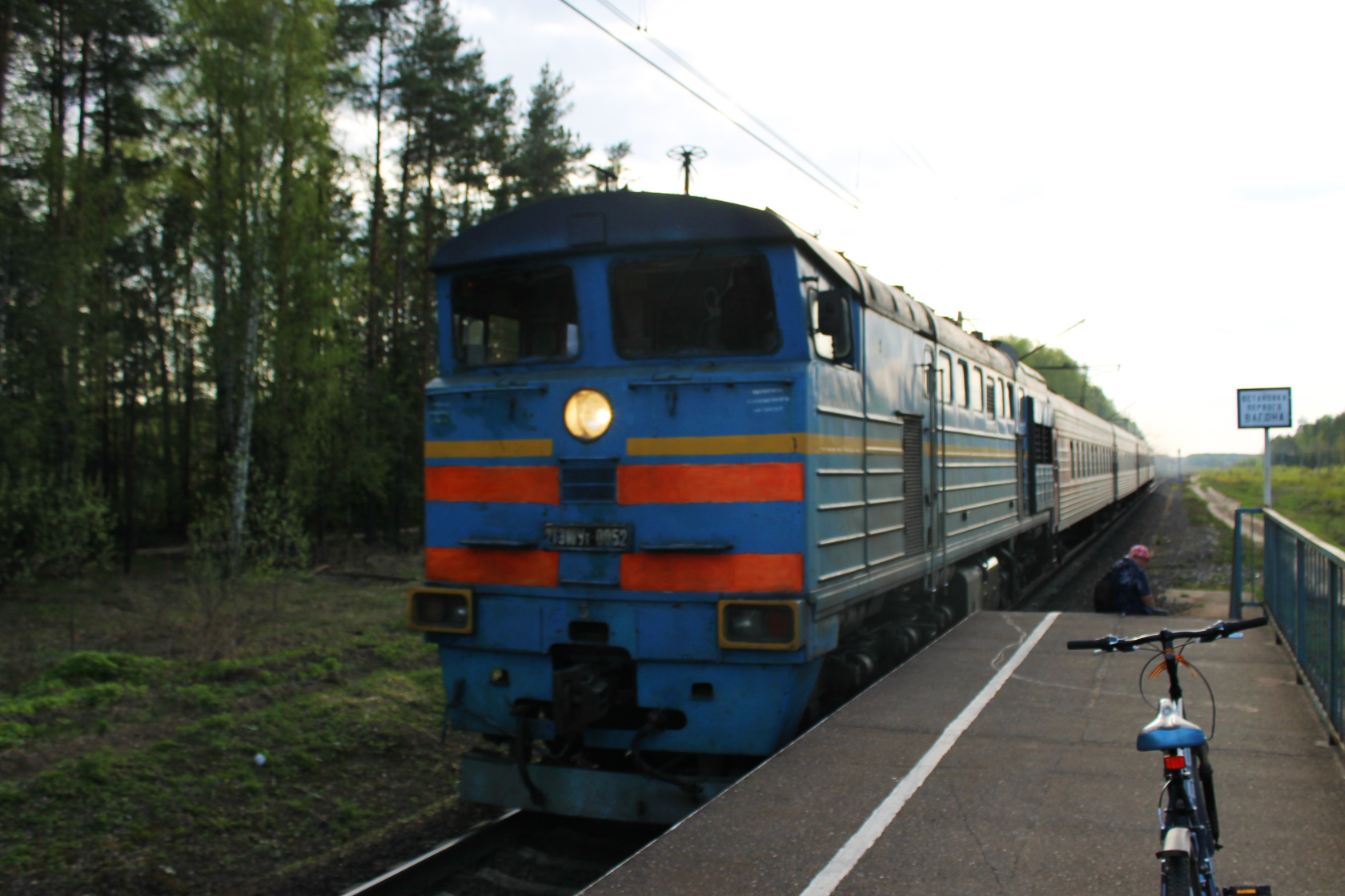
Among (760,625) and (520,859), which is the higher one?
(760,625)

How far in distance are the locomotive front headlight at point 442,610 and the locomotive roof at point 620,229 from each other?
1961 millimetres

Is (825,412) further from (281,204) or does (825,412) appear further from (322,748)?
(281,204)

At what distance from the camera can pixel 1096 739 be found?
5293 mm

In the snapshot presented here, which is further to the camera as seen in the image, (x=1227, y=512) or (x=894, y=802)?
(x=1227, y=512)

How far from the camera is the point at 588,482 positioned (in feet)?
17.7

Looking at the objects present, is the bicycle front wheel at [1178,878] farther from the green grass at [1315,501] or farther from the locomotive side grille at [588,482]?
the green grass at [1315,501]

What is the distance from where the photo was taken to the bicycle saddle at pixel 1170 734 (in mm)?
2793

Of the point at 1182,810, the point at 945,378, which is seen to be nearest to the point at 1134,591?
the point at 945,378

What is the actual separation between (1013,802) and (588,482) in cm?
262

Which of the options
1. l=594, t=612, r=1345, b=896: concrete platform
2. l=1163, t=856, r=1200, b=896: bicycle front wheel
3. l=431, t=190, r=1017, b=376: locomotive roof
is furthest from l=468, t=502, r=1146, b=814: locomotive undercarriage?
l=1163, t=856, r=1200, b=896: bicycle front wheel

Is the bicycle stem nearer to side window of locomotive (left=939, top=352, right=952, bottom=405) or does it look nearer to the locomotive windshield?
the locomotive windshield

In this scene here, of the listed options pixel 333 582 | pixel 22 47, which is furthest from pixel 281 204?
pixel 333 582

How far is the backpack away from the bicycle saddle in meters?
7.41

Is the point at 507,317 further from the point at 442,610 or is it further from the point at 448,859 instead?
the point at 448,859
